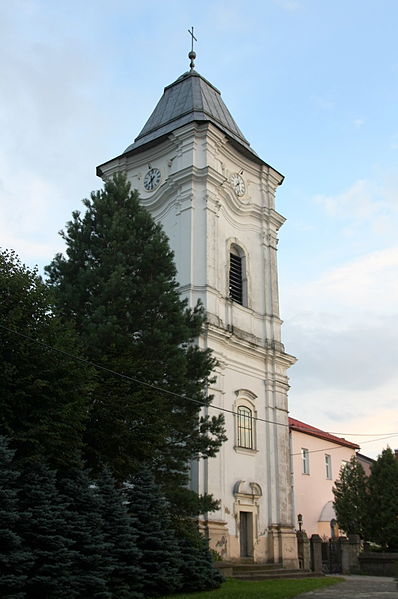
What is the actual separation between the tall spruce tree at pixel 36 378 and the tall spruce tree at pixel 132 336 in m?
1.55

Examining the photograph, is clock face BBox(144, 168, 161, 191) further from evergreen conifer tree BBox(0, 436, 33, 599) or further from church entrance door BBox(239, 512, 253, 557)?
evergreen conifer tree BBox(0, 436, 33, 599)

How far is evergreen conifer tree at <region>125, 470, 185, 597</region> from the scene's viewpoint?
14.2 meters

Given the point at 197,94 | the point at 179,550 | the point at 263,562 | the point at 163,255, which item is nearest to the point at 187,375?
the point at 163,255

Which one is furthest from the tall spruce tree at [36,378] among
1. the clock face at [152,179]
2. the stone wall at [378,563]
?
the stone wall at [378,563]

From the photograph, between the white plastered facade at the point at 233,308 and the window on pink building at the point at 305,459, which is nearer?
the white plastered facade at the point at 233,308

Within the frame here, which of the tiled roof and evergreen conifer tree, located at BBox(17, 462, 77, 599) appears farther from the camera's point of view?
the tiled roof

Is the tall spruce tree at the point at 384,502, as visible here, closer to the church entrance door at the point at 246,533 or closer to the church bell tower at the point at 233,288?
the church bell tower at the point at 233,288

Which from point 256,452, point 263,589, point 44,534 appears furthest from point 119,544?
point 256,452

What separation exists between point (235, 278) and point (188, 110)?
8.59m

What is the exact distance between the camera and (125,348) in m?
16.6

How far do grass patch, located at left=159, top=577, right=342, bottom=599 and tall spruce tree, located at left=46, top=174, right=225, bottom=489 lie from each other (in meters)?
3.09

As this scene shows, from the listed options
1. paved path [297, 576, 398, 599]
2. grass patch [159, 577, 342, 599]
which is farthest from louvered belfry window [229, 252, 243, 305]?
paved path [297, 576, 398, 599]

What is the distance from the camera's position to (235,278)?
27.7m

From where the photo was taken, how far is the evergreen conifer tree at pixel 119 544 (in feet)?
43.0
